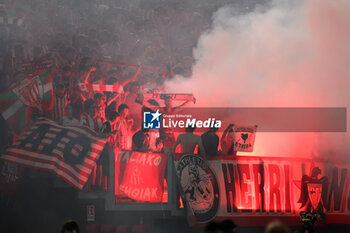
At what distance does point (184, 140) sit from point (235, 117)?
1465mm

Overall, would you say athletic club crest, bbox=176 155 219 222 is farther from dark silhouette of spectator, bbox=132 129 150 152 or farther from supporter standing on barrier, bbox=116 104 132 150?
supporter standing on barrier, bbox=116 104 132 150

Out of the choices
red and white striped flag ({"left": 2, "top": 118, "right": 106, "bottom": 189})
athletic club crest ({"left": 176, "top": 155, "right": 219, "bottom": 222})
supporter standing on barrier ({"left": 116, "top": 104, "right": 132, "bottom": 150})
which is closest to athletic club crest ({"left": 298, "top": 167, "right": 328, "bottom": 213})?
athletic club crest ({"left": 176, "top": 155, "right": 219, "bottom": 222})

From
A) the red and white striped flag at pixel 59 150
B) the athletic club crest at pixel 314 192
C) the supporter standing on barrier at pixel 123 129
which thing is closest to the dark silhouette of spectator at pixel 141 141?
the supporter standing on barrier at pixel 123 129

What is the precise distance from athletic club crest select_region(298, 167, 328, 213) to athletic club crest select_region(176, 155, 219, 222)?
199 centimetres

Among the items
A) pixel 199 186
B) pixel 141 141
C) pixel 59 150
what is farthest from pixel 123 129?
pixel 199 186

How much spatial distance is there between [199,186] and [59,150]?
3.21m

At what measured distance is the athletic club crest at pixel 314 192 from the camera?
33.2 ft

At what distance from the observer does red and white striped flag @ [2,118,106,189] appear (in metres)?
10.0

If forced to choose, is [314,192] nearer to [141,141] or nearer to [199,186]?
[199,186]

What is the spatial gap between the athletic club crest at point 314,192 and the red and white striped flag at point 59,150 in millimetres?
4679

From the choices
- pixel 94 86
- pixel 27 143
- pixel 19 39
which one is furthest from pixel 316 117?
pixel 19 39

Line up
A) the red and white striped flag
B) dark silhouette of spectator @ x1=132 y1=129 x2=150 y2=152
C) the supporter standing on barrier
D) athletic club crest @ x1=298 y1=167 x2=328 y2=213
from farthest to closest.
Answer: the supporter standing on barrier, dark silhouette of spectator @ x1=132 y1=129 x2=150 y2=152, athletic club crest @ x1=298 y1=167 x2=328 y2=213, the red and white striped flag

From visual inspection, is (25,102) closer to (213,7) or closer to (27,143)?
(27,143)

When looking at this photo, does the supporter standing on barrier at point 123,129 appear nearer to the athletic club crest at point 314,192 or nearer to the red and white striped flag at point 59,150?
the red and white striped flag at point 59,150
